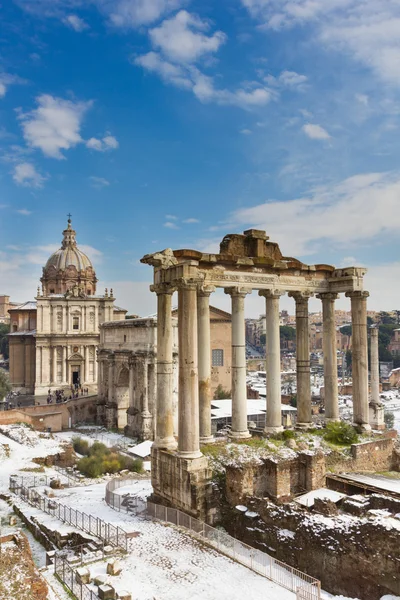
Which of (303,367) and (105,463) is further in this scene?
(105,463)

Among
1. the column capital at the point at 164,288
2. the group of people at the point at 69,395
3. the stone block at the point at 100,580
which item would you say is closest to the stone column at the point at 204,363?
the column capital at the point at 164,288

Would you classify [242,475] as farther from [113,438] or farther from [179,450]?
[113,438]

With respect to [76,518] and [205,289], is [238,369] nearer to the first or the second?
[205,289]

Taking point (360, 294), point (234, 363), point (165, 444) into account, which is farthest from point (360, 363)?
point (165, 444)

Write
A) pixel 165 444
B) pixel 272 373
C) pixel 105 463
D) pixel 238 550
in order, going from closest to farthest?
1. pixel 238 550
2. pixel 165 444
3. pixel 272 373
4. pixel 105 463

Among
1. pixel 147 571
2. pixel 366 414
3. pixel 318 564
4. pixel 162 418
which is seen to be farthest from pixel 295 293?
pixel 147 571

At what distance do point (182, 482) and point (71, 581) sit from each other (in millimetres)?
4669

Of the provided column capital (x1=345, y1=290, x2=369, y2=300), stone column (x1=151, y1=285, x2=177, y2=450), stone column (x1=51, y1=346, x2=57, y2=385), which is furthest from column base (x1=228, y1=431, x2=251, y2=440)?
stone column (x1=51, y1=346, x2=57, y2=385)

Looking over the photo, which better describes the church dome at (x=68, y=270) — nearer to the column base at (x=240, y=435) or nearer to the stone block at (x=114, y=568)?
the column base at (x=240, y=435)

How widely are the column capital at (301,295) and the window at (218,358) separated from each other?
38.6m

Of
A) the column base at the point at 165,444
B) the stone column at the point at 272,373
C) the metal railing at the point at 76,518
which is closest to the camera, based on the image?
the metal railing at the point at 76,518

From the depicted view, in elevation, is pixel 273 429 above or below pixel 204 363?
below

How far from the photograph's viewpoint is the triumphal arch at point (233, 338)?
49.0ft

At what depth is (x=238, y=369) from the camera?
17750mm
